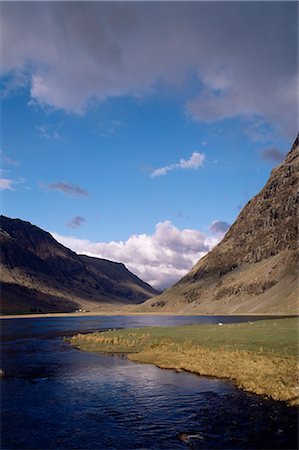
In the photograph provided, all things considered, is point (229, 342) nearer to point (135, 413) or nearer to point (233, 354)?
point (233, 354)

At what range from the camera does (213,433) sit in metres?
22.7

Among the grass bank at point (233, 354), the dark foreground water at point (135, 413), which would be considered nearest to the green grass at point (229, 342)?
the grass bank at point (233, 354)

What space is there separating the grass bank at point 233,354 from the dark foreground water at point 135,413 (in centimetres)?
162

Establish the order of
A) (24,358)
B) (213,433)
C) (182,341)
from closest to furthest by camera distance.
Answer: (213,433) < (24,358) < (182,341)

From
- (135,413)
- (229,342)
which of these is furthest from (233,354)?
(135,413)

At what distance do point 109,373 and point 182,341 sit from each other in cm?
2073

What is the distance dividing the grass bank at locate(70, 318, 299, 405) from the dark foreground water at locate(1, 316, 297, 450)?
1.62 metres

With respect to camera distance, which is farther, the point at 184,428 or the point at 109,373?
the point at 109,373

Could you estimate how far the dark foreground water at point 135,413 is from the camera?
71.7 ft

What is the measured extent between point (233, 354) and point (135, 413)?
19.0m

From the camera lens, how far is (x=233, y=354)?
43125 mm

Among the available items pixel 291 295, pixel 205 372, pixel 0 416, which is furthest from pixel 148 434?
pixel 291 295

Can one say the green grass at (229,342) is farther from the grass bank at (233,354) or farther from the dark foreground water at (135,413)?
the dark foreground water at (135,413)

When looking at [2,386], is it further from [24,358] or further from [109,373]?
[24,358]
